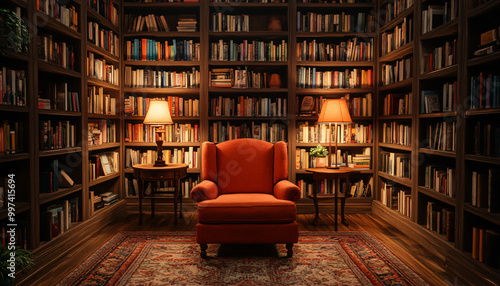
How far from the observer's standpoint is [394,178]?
4.00 meters

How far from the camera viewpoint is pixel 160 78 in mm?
4602

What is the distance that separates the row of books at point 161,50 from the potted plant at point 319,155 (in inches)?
77.6

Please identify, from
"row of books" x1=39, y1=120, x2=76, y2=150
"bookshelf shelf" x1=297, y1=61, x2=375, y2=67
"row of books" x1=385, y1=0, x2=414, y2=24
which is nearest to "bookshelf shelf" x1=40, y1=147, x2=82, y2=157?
"row of books" x1=39, y1=120, x2=76, y2=150

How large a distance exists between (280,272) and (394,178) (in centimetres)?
212

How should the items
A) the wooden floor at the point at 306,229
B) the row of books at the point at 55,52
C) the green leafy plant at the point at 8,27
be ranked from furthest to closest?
1. the row of books at the point at 55,52
2. the wooden floor at the point at 306,229
3. the green leafy plant at the point at 8,27

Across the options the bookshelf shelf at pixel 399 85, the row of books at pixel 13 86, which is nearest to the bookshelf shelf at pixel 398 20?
the bookshelf shelf at pixel 399 85

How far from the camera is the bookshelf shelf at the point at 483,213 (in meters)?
2.26

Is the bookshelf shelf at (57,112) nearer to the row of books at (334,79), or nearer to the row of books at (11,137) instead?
the row of books at (11,137)

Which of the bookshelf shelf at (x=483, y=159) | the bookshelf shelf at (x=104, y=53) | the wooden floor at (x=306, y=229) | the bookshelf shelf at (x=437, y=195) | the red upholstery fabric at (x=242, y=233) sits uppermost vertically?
the bookshelf shelf at (x=104, y=53)

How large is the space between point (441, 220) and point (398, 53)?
6.39 feet

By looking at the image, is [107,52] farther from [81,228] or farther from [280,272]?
[280,272]

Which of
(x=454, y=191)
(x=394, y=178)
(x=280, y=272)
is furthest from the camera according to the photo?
(x=394, y=178)

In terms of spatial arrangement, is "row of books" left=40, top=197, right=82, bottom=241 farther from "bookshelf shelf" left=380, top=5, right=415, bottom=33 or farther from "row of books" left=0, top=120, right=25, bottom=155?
"bookshelf shelf" left=380, top=5, right=415, bottom=33

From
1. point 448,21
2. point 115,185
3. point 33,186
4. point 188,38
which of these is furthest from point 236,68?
point 33,186
